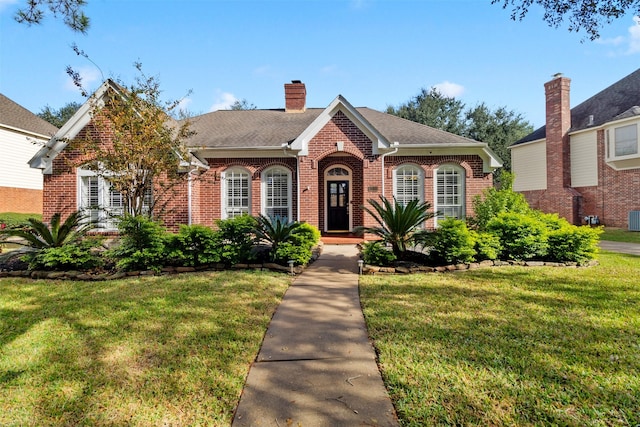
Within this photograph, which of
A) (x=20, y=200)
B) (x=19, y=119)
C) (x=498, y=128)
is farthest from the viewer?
(x=498, y=128)

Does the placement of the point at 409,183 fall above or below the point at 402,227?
above

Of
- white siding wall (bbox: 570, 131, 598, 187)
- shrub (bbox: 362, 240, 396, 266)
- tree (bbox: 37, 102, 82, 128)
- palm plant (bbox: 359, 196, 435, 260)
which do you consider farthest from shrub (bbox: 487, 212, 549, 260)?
tree (bbox: 37, 102, 82, 128)

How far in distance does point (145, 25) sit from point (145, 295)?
7245 millimetres

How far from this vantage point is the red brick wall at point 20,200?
64.3 ft

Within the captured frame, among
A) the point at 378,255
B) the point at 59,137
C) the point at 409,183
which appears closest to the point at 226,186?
the point at 59,137

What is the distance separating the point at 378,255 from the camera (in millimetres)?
7320

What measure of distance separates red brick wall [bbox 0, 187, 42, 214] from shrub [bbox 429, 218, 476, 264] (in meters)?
24.0

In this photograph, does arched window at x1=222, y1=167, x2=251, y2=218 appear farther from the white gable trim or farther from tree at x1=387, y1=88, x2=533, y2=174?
tree at x1=387, y1=88, x2=533, y2=174

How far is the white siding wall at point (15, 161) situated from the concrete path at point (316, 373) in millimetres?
23157

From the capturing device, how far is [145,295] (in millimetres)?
5480

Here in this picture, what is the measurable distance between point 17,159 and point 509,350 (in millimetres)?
26669

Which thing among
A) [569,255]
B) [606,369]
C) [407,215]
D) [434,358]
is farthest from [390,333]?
[569,255]

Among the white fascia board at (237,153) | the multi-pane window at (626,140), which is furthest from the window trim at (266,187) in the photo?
the multi-pane window at (626,140)

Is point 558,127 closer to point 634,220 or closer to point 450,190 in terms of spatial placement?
point 634,220
